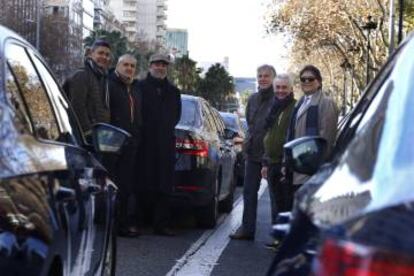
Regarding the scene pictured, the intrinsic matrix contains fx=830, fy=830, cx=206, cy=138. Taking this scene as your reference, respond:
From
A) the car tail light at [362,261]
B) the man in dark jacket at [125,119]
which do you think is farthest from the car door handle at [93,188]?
the man in dark jacket at [125,119]

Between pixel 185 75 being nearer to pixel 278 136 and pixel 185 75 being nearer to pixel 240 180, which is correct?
pixel 240 180

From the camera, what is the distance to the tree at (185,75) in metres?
92.3

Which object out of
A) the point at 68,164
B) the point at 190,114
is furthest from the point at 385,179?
the point at 190,114

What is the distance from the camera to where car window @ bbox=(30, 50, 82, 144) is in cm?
393

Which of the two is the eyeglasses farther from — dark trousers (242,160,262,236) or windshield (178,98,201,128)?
windshield (178,98,201,128)

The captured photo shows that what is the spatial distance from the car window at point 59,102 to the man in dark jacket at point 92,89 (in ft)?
12.1

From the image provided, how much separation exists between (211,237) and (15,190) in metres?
6.84

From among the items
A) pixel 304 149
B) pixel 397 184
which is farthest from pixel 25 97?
pixel 397 184

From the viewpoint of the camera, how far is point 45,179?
2910 millimetres

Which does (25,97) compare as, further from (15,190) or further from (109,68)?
(109,68)

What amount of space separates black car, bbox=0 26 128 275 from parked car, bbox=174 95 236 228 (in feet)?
14.9

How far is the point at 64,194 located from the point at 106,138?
143 centimetres

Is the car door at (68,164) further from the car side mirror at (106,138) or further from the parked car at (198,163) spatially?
the parked car at (198,163)

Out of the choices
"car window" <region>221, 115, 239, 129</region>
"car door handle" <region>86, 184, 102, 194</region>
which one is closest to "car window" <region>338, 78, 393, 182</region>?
"car door handle" <region>86, 184, 102, 194</region>
